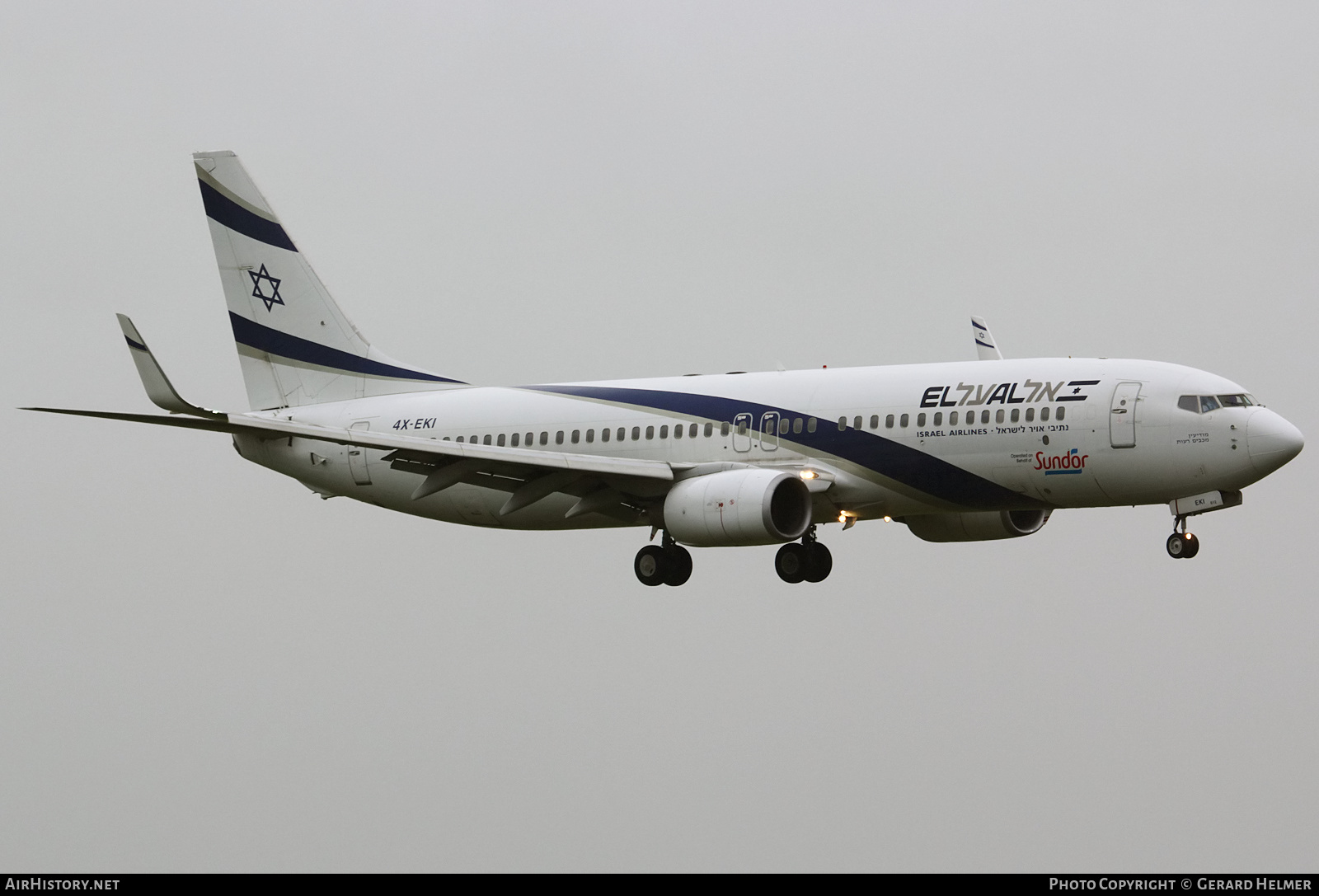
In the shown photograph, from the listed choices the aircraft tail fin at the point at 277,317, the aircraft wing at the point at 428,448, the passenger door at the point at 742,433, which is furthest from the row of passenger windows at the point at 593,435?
the aircraft tail fin at the point at 277,317

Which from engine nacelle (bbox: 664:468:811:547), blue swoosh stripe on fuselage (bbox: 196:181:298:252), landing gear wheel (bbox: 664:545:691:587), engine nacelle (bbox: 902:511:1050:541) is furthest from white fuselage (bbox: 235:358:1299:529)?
blue swoosh stripe on fuselage (bbox: 196:181:298:252)

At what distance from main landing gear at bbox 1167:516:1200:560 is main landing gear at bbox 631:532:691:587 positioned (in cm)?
1029

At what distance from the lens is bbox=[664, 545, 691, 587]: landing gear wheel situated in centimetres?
4094

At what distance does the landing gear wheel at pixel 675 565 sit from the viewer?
40.9 m

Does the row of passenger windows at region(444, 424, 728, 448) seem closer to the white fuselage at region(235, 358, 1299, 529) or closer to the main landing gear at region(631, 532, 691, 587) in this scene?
the white fuselage at region(235, 358, 1299, 529)

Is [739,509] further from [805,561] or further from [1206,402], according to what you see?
[1206,402]

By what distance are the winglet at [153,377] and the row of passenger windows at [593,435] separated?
25.9ft

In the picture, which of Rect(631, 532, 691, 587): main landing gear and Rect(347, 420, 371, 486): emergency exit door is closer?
Rect(631, 532, 691, 587): main landing gear

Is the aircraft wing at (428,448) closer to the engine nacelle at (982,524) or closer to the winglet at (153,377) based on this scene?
the winglet at (153,377)

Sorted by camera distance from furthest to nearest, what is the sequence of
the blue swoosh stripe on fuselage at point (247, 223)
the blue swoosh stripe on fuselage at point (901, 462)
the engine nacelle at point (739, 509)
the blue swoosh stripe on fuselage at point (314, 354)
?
the blue swoosh stripe on fuselage at point (247, 223)
the blue swoosh stripe on fuselage at point (314, 354)
the blue swoosh stripe on fuselage at point (901, 462)
the engine nacelle at point (739, 509)

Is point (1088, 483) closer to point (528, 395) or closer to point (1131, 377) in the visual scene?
point (1131, 377)

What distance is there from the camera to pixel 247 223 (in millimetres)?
47625

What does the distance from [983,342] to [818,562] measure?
7248 mm

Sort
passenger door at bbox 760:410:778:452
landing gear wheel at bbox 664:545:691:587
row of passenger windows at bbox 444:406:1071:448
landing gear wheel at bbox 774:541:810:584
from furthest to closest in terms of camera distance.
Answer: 1. landing gear wheel at bbox 774:541:810:584
2. landing gear wheel at bbox 664:545:691:587
3. passenger door at bbox 760:410:778:452
4. row of passenger windows at bbox 444:406:1071:448
